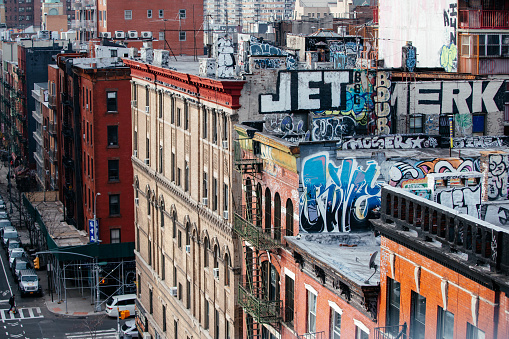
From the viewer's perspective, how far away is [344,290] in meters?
29.9

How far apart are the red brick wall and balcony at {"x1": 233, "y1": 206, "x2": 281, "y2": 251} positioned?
10.9 m

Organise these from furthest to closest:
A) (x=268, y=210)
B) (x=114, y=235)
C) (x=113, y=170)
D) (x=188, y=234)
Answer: (x=114, y=235) → (x=113, y=170) → (x=188, y=234) → (x=268, y=210)

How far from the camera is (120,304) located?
82.1 m

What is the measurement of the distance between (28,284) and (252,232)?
5471cm

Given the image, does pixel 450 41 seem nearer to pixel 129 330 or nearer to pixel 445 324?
pixel 129 330

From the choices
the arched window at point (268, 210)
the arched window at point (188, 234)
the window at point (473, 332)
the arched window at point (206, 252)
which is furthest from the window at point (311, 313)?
the arched window at point (188, 234)

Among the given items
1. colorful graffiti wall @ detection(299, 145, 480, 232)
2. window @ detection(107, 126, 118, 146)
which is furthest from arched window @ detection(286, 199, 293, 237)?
window @ detection(107, 126, 118, 146)

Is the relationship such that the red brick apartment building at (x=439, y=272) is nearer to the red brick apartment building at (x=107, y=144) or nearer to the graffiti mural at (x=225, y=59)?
the graffiti mural at (x=225, y=59)

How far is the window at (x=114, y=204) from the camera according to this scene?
281 feet

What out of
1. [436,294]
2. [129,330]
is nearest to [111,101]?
[129,330]

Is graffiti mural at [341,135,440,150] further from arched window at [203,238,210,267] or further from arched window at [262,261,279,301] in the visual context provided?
arched window at [203,238,210,267]

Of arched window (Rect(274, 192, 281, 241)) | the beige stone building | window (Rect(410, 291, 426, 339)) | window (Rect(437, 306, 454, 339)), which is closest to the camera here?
window (Rect(437, 306, 454, 339))

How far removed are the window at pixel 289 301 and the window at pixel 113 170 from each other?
50.6 m

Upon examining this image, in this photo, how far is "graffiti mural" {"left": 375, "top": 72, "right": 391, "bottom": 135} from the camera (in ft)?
147
